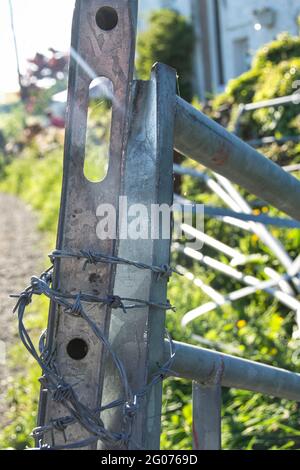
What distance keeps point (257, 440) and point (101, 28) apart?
3051 mm

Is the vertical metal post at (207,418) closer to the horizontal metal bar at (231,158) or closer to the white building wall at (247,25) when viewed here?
the horizontal metal bar at (231,158)

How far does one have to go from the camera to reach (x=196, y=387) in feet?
7.09

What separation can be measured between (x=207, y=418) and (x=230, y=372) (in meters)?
0.15

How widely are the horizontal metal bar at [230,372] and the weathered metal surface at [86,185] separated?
29 centimetres

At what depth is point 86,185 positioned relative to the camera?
1753 millimetres

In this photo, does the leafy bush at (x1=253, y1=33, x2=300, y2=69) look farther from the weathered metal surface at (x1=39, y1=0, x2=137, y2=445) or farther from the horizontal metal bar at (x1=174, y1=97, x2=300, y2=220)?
the weathered metal surface at (x1=39, y1=0, x2=137, y2=445)

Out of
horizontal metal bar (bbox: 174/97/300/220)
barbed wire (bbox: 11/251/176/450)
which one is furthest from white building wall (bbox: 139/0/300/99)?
barbed wire (bbox: 11/251/176/450)

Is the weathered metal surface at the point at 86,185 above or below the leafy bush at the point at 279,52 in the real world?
below

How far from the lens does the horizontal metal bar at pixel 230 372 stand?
2.05 meters

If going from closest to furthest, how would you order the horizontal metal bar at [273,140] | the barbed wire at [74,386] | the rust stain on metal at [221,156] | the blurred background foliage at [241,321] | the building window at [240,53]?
the barbed wire at [74,386] < the rust stain on metal at [221,156] < the blurred background foliage at [241,321] < the horizontal metal bar at [273,140] < the building window at [240,53]

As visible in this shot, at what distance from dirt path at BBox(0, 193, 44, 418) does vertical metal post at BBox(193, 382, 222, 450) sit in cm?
393

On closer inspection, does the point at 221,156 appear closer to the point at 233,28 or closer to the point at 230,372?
the point at 230,372

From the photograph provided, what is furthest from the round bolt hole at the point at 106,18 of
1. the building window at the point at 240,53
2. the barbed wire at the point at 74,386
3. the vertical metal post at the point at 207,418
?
the building window at the point at 240,53

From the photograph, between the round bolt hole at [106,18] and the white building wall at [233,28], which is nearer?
the round bolt hole at [106,18]
